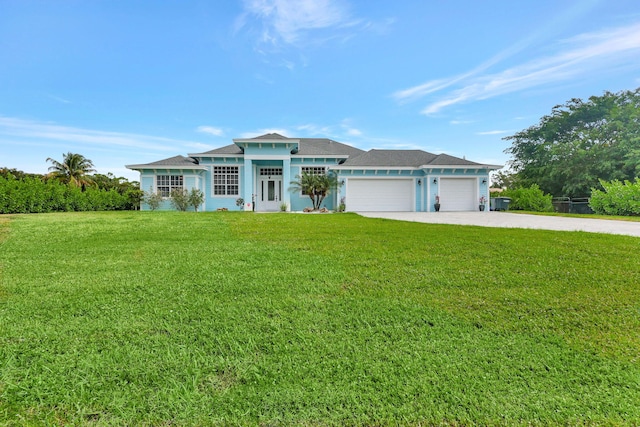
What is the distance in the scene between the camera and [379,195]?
18.0 m

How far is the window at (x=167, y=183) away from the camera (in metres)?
17.5

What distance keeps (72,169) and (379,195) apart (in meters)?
33.5

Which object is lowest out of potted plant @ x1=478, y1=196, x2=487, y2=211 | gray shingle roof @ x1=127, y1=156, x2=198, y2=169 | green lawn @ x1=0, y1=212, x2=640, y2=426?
green lawn @ x1=0, y1=212, x2=640, y2=426

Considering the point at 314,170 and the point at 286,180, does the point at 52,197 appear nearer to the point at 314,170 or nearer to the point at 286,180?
the point at 286,180

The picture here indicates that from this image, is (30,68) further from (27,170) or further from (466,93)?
(27,170)

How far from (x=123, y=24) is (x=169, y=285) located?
1197 centimetres

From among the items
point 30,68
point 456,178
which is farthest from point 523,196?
point 30,68

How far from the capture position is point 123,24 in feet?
35.2

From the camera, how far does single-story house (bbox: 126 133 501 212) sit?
17.3 metres

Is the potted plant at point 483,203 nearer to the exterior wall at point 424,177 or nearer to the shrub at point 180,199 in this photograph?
the exterior wall at point 424,177

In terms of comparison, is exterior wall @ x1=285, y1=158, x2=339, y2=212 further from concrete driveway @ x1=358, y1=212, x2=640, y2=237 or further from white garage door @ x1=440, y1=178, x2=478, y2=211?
concrete driveway @ x1=358, y1=212, x2=640, y2=237

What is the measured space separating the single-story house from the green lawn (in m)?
13.3

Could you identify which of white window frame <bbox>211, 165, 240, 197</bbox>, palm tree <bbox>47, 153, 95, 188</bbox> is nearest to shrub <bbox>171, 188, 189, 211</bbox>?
white window frame <bbox>211, 165, 240, 197</bbox>

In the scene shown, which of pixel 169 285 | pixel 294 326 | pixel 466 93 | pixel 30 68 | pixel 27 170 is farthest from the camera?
pixel 27 170
